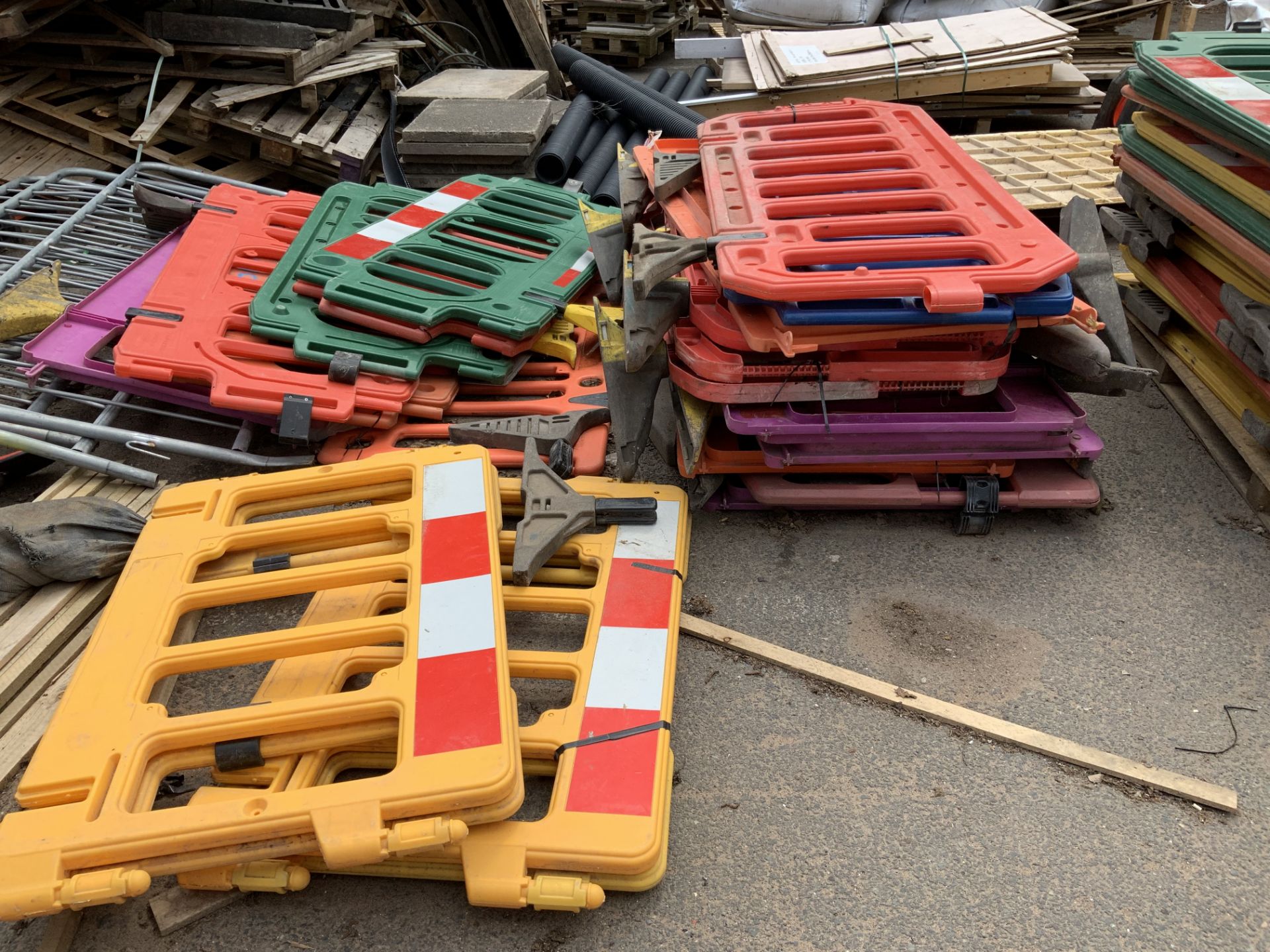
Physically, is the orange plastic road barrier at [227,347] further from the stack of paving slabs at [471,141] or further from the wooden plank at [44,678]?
the stack of paving slabs at [471,141]

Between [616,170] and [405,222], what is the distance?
1680 millimetres

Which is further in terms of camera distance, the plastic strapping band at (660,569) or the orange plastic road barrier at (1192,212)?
the orange plastic road barrier at (1192,212)

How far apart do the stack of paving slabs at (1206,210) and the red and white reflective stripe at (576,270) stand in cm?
210

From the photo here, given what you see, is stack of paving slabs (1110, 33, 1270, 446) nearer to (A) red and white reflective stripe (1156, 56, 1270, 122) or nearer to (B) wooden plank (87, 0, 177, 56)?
(A) red and white reflective stripe (1156, 56, 1270, 122)

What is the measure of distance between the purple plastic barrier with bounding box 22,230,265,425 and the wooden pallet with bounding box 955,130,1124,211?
11.2ft

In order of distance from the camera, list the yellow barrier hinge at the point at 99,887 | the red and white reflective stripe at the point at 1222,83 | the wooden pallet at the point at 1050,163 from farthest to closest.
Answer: the wooden pallet at the point at 1050,163
the red and white reflective stripe at the point at 1222,83
the yellow barrier hinge at the point at 99,887

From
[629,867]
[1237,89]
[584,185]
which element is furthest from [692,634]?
[584,185]

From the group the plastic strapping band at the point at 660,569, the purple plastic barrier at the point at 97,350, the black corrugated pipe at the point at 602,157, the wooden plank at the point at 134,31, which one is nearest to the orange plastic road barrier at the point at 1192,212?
the plastic strapping band at the point at 660,569

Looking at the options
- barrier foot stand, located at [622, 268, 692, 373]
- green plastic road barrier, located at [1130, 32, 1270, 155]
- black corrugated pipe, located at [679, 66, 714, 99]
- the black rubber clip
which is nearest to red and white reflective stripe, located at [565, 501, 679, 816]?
barrier foot stand, located at [622, 268, 692, 373]

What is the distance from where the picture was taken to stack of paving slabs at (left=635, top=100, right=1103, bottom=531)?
2648 millimetres

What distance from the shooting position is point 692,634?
8.98 ft

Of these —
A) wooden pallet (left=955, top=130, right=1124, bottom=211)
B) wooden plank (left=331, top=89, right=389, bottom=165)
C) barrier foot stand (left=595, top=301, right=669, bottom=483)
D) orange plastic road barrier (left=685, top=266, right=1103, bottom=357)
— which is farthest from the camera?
wooden plank (left=331, top=89, right=389, bottom=165)

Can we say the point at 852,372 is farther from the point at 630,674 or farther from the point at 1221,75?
the point at 1221,75

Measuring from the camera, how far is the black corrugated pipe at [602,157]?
4.94 meters
